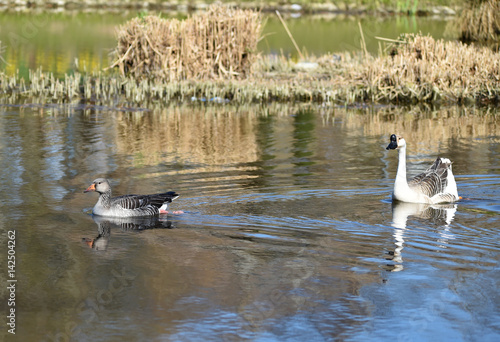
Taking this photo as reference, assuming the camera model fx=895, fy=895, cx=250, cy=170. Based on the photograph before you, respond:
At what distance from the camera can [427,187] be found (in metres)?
13.0

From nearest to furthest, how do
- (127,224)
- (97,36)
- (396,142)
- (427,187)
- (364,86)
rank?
(127,224), (427,187), (396,142), (364,86), (97,36)

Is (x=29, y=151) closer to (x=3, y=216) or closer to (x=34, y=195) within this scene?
(x=34, y=195)

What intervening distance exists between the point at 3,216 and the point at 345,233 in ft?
15.2

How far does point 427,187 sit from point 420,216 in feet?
2.52

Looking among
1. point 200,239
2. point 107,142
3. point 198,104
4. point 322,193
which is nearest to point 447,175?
point 322,193

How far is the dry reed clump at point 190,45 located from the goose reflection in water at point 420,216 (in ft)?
50.1

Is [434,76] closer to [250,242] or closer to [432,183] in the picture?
[432,183]

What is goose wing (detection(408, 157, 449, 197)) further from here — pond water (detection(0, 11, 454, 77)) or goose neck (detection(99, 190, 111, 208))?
pond water (detection(0, 11, 454, 77))

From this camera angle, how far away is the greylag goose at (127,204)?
475 inches

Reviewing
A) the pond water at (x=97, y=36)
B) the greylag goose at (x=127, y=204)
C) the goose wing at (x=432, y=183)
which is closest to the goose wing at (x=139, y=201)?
the greylag goose at (x=127, y=204)

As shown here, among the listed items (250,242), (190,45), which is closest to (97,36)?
(190,45)

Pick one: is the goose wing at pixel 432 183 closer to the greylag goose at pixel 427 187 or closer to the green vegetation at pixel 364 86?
the greylag goose at pixel 427 187

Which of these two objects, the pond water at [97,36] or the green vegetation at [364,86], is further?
the pond water at [97,36]

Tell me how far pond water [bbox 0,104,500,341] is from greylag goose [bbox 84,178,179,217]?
0.16 meters
